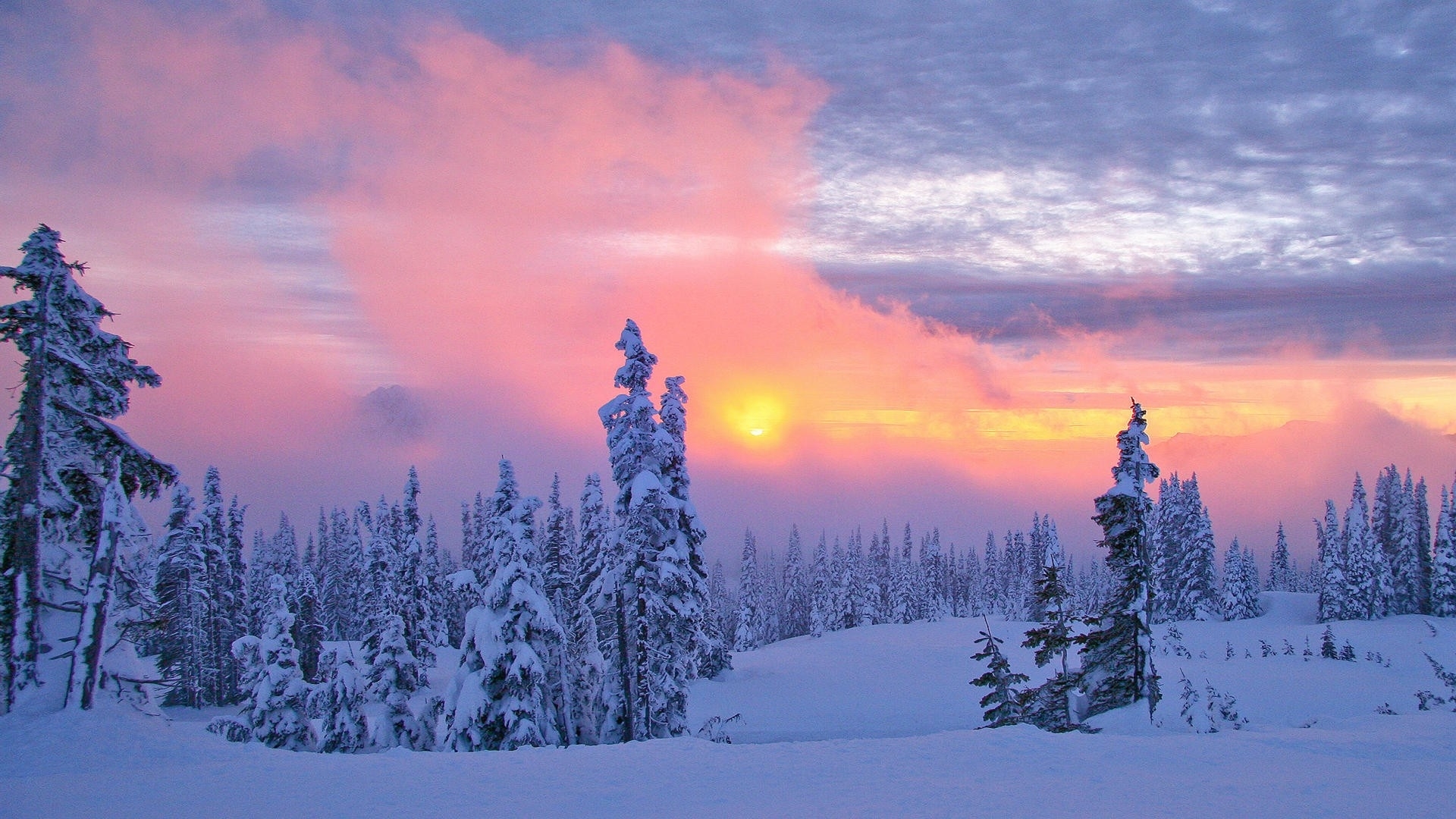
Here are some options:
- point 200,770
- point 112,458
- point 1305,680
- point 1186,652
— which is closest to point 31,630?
point 112,458

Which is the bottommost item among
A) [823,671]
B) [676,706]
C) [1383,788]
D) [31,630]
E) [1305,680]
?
[823,671]

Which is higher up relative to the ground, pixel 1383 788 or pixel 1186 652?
pixel 1383 788

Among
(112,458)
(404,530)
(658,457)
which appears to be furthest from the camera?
(404,530)

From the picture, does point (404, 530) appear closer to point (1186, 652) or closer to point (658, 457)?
point (658, 457)

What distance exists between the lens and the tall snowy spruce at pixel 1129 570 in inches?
1010

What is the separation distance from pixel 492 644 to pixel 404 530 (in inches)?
1247

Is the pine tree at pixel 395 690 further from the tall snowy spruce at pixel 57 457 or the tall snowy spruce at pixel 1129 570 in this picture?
the tall snowy spruce at pixel 1129 570

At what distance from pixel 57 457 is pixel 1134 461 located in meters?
32.1

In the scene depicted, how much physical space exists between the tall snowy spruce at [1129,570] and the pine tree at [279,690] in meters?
30.7

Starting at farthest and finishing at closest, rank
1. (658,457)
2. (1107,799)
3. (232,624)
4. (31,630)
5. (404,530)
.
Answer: (232,624) → (404,530) → (658,457) → (31,630) → (1107,799)

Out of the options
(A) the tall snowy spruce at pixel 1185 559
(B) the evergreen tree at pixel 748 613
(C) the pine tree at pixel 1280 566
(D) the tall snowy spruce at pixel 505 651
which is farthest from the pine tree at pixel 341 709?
(C) the pine tree at pixel 1280 566

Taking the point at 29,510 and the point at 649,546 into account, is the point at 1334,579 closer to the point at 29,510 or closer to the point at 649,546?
the point at 649,546

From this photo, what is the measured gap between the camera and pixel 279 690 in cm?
2966

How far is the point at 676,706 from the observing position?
94.3 feet
